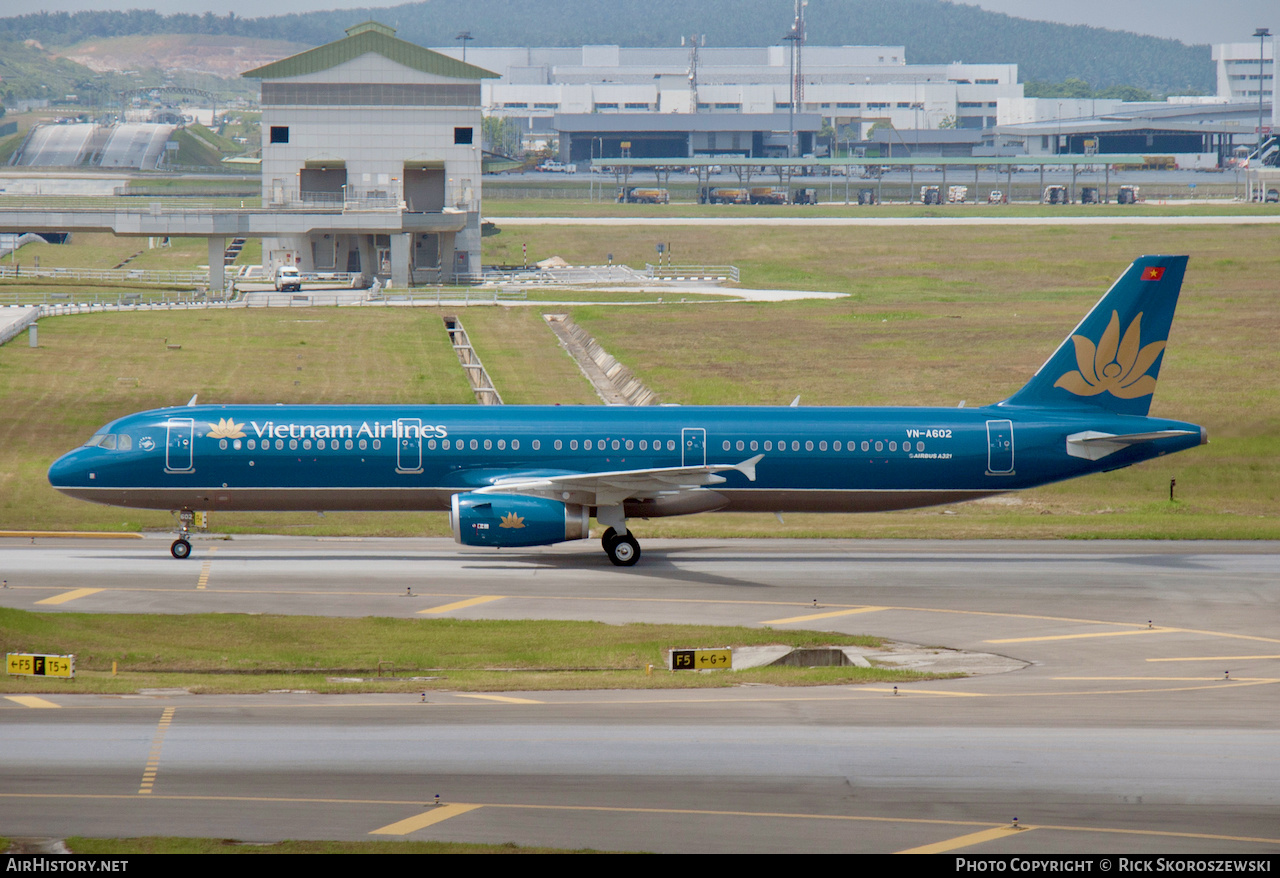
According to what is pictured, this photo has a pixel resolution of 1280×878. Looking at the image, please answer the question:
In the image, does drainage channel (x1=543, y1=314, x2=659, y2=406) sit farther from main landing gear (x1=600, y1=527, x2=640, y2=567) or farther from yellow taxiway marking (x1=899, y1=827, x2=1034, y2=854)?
yellow taxiway marking (x1=899, y1=827, x2=1034, y2=854)

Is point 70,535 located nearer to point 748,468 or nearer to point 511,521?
point 511,521

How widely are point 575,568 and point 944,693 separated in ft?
50.5

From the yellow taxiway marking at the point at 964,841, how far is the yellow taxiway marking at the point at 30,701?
15.8m

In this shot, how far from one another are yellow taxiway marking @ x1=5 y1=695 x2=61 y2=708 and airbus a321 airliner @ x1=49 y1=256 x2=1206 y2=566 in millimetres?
14202

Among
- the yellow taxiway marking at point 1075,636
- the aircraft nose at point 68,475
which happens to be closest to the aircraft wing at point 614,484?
the yellow taxiway marking at point 1075,636

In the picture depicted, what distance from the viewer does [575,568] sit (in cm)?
3925

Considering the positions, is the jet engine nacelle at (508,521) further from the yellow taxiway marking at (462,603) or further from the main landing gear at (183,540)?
the main landing gear at (183,540)

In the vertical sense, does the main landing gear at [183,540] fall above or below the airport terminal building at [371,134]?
below

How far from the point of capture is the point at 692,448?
39656mm

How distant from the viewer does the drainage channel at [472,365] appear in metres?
65.8

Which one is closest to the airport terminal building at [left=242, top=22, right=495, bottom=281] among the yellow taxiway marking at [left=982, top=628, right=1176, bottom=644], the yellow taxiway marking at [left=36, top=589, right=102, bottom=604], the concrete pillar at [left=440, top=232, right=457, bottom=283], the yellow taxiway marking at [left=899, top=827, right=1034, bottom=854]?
the concrete pillar at [left=440, top=232, right=457, bottom=283]

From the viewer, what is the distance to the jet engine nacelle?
3716 centimetres
